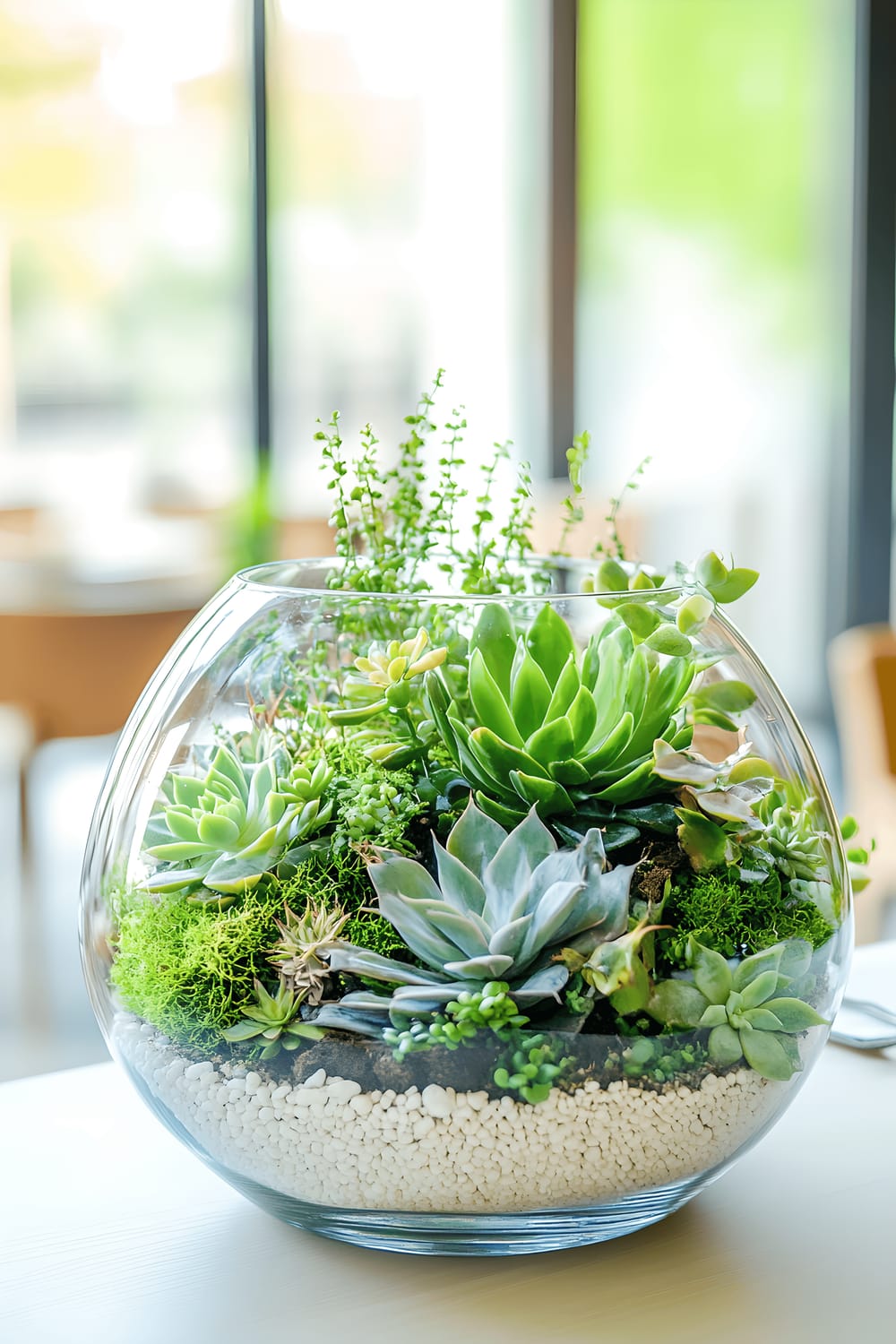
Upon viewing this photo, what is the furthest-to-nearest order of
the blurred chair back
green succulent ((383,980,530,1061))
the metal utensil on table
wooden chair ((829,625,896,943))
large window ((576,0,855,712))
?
large window ((576,0,855,712)) → the blurred chair back → wooden chair ((829,625,896,943)) → the metal utensil on table → green succulent ((383,980,530,1061))

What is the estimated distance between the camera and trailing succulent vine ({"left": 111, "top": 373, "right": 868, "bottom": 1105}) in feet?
1.62

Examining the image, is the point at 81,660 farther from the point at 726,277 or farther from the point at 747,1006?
the point at 726,277

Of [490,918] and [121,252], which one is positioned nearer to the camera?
[490,918]

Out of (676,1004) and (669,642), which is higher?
(669,642)

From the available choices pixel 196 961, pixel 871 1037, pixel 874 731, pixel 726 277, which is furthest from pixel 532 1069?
pixel 726 277

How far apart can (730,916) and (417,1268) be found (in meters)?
0.19

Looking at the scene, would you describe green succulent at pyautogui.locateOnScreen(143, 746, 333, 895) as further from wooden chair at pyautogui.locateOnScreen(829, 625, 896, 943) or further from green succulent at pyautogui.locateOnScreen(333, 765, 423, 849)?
wooden chair at pyautogui.locateOnScreen(829, 625, 896, 943)

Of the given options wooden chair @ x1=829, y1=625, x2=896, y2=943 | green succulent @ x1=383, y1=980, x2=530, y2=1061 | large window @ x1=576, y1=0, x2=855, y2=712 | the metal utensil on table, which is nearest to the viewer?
green succulent @ x1=383, y1=980, x2=530, y2=1061

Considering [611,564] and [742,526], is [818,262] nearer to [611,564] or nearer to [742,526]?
[742,526]

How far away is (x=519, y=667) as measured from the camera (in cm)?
55

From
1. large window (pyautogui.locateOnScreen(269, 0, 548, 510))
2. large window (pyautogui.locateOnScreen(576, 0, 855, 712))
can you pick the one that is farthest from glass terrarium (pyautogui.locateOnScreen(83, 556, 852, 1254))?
large window (pyautogui.locateOnScreen(576, 0, 855, 712))

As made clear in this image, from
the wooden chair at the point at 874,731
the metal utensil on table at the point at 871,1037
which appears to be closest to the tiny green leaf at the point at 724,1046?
the metal utensil on table at the point at 871,1037

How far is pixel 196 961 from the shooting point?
521mm

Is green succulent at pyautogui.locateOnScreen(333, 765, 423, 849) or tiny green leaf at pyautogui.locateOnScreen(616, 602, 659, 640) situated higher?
tiny green leaf at pyautogui.locateOnScreen(616, 602, 659, 640)
